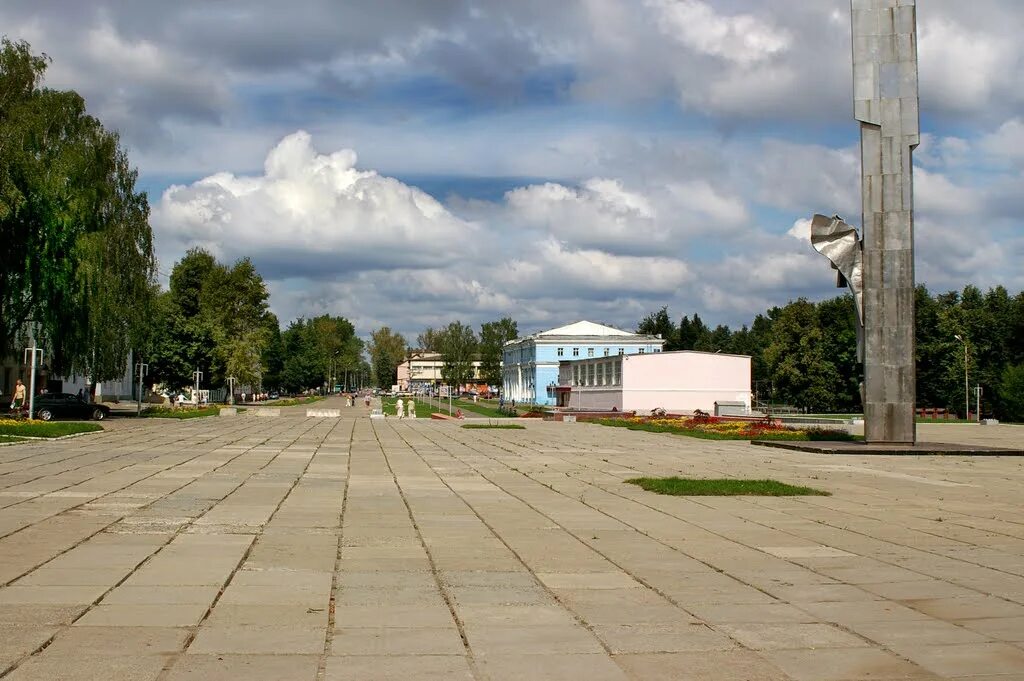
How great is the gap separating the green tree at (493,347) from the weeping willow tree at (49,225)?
123242 mm

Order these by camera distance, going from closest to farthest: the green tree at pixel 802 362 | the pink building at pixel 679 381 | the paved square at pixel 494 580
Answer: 1. the paved square at pixel 494 580
2. the pink building at pixel 679 381
3. the green tree at pixel 802 362

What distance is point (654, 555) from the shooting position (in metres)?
10.0

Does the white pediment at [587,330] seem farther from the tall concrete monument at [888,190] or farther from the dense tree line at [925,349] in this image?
the tall concrete monument at [888,190]

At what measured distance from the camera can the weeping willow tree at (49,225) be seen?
134ft

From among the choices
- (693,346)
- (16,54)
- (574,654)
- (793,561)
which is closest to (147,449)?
(793,561)

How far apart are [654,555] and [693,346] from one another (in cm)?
14545

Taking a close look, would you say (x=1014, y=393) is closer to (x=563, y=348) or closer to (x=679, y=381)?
(x=679, y=381)

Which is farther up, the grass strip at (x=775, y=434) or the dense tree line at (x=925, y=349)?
the dense tree line at (x=925, y=349)

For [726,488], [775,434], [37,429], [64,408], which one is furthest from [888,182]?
[64,408]

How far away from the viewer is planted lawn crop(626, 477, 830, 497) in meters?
16.0

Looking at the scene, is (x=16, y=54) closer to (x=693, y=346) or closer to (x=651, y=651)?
(x=651, y=651)

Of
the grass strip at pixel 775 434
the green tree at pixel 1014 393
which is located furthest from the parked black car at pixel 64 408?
the green tree at pixel 1014 393

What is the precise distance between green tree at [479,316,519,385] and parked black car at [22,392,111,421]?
395 feet

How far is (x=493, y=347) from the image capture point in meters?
169
